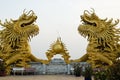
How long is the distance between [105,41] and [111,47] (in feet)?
2.45

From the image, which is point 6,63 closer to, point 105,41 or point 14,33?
point 14,33

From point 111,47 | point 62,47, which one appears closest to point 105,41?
point 111,47

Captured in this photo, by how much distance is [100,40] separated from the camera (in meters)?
29.0

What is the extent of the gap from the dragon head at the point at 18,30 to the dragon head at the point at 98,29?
14.1 feet

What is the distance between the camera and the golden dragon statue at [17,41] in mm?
28906

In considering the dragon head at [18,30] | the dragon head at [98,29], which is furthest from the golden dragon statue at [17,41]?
the dragon head at [98,29]

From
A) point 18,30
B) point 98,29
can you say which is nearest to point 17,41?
point 18,30

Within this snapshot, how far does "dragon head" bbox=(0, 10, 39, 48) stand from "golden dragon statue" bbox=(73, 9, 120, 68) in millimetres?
4302

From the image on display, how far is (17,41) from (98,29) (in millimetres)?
7278

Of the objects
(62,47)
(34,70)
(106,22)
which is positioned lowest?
(34,70)

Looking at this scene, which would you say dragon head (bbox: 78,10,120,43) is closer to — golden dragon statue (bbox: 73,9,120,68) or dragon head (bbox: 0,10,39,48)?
golden dragon statue (bbox: 73,9,120,68)

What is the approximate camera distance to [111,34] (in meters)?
29.1

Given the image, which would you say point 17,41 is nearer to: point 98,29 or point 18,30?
point 18,30

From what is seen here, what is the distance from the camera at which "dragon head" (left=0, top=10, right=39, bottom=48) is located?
29.3 meters
